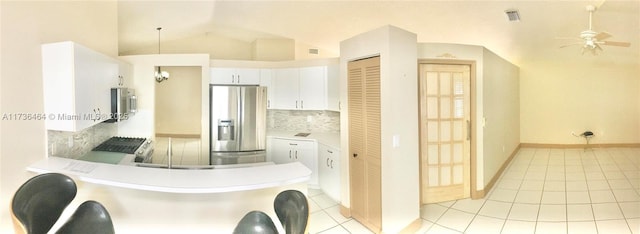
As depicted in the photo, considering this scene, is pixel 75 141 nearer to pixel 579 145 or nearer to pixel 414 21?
pixel 414 21

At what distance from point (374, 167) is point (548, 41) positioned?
12.3ft

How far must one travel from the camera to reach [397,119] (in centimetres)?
227

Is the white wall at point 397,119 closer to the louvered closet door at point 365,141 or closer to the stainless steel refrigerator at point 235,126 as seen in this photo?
the louvered closet door at point 365,141

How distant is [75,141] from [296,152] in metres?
2.24

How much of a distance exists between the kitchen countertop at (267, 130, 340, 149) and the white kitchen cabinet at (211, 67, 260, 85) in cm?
82

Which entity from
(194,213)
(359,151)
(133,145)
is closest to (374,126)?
(359,151)

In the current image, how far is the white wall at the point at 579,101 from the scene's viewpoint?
18.1ft

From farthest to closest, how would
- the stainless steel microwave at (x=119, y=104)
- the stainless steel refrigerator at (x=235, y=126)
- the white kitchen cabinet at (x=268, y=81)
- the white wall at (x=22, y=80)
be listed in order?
the white kitchen cabinet at (x=268, y=81) < the stainless steel refrigerator at (x=235, y=126) < the stainless steel microwave at (x=119, y=104) < the white wall at (x=22, y=80)

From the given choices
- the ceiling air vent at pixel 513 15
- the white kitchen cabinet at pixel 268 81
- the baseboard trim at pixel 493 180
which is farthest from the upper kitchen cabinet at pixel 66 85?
the ceiling air vent at pixel 513 15

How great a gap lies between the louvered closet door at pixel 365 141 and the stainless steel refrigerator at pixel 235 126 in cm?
173

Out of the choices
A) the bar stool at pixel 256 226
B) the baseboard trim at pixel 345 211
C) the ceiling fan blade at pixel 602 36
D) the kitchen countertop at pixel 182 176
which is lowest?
the baseboard trim at pixel 345 211

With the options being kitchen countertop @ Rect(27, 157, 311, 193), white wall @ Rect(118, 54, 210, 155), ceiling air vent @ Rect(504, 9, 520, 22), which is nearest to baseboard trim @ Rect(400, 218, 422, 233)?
kitchen countertop @ Rect(27, 157, 311, 193)

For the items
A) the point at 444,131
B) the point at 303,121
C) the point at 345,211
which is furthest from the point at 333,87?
the point at 345,211

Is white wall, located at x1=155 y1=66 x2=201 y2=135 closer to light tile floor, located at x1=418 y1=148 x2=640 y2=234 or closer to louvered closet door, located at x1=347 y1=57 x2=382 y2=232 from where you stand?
louvered closet door, located at x1=347 y1=57 x2=382 y2=232
